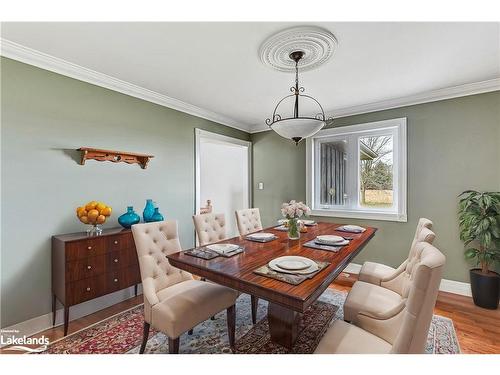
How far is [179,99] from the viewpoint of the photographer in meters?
3.22

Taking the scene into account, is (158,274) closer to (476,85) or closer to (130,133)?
(130,133)

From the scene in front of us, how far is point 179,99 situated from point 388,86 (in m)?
2.67

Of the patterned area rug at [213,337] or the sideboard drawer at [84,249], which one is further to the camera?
the sideboard drawer at [84,249]

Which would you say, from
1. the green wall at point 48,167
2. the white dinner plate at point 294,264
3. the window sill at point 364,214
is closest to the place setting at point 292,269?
the white dinner plate at point 294,264

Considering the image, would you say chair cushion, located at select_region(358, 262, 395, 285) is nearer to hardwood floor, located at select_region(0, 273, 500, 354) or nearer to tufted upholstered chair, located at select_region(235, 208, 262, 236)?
hardwood floor, located at select_region(0, 273, 500, 354)

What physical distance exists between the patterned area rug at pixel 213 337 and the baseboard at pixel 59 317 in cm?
29

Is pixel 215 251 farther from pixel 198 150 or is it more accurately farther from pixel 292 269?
pixel 198 150

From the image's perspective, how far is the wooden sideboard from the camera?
6.64 feet

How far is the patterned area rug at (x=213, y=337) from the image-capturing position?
1.82 meters

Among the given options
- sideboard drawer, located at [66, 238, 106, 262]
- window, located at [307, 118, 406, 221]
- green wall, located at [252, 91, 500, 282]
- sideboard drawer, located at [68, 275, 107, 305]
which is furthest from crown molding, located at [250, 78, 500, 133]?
sideboard drawer, located at [68, 275, 107, 305]

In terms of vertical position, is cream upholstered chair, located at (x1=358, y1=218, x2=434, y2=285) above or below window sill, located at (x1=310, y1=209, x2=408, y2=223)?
below

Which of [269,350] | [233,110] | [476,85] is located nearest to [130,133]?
[233,110]

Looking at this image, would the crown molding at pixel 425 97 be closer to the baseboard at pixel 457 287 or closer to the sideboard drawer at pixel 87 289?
the baseboard at pixel 457 287

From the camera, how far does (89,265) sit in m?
2.15
